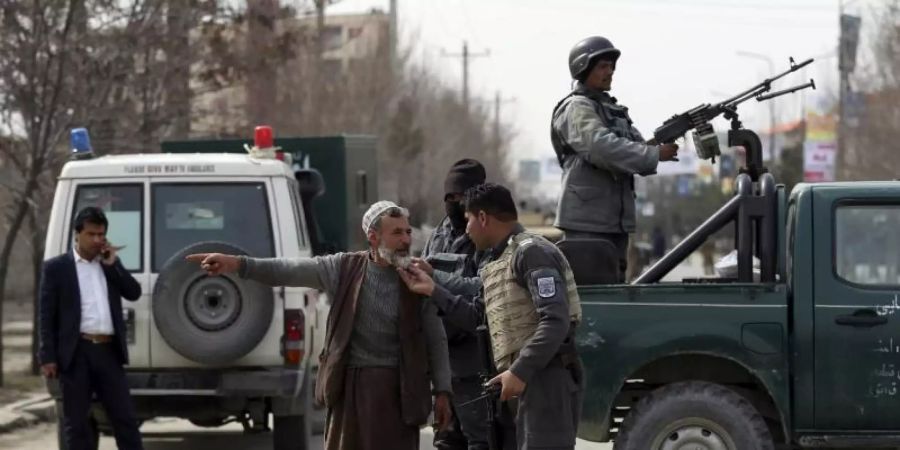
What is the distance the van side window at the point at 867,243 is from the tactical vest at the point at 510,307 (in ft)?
7.70

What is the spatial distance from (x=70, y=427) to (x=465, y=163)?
123 inches

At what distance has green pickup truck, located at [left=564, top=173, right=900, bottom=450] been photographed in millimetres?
8281

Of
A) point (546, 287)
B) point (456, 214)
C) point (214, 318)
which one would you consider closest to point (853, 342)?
point (456, 214)

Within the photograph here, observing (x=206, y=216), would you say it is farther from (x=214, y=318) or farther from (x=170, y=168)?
(x=214, y=318)

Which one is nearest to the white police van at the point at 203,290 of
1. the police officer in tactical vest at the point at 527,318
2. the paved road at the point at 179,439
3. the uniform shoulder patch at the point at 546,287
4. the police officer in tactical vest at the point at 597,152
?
the paved road at the point at 179,439

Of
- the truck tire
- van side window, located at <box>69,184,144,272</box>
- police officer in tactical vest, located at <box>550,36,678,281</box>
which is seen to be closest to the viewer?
police officer in tactical vest, located at <box>550,36,678,281</box>

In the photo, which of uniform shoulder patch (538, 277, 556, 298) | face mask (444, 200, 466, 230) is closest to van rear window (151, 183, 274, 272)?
face mask (444, 200, 466, 230)

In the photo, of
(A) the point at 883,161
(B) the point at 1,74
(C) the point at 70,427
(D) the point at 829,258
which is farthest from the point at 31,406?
(A) the point at 883,161

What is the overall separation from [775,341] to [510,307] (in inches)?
90.2

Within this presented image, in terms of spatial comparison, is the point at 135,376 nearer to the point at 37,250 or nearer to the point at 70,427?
the point at 70,427

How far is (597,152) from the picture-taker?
8625 mm

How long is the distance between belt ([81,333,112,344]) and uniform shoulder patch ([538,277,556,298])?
4087 mm

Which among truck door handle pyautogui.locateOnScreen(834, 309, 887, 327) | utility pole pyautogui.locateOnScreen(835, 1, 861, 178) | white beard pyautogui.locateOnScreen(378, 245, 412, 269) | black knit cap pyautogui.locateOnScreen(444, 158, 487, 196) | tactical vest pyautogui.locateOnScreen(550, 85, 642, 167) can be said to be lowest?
truck door handle pyautogui.locateOnScreen(834, 309, 887, 327)

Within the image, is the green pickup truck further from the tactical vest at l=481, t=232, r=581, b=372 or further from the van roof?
the van roof
